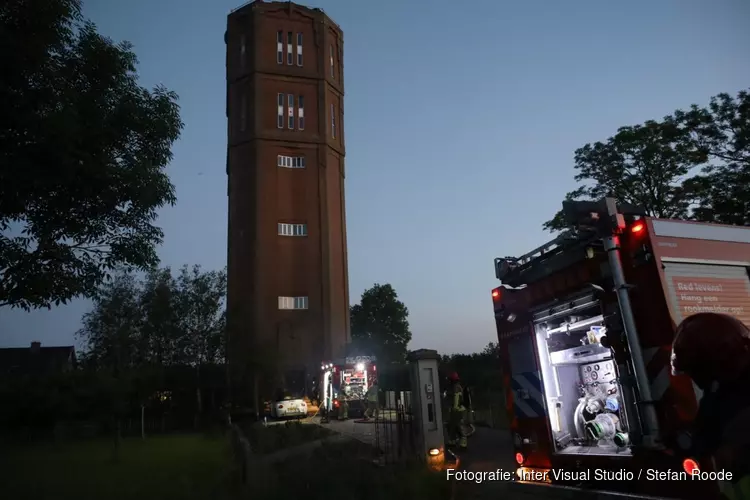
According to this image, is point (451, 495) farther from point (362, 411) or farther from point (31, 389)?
point (31, 389)

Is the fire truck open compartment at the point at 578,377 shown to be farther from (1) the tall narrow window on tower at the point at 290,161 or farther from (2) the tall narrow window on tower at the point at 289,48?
(2) the tall narrow window on tower at the point at 289,48

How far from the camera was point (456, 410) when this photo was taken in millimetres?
12281

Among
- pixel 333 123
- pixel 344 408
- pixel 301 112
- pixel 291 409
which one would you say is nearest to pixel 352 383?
pixel 344 408

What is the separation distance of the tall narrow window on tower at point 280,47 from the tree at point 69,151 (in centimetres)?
4150

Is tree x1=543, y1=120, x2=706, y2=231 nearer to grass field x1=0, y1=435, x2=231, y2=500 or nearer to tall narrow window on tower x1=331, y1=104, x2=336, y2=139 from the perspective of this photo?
grass field x1=0, y1=435, x2=231, y2=500

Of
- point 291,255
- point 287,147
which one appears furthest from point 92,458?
point 287,147

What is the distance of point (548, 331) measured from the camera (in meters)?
6.54

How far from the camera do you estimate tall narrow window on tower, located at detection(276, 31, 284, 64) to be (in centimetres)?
4703

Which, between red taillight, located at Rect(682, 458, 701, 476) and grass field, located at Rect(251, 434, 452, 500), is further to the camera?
grass field, located at Rect(251, 434, 452, 500)

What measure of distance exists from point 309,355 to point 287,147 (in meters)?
18.7

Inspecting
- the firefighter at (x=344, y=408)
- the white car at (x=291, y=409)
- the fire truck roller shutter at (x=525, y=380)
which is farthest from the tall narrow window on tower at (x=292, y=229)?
the fire truck roller shutter at (x=525, y=380)

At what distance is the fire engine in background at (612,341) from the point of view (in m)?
4.59

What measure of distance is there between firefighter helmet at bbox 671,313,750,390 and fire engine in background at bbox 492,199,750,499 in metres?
1.88

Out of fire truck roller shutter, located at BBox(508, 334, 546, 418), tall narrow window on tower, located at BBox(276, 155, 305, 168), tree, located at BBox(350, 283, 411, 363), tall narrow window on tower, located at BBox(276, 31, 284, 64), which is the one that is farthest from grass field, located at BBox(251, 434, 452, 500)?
tree, located at BBox(350, 283, 411, 363)
